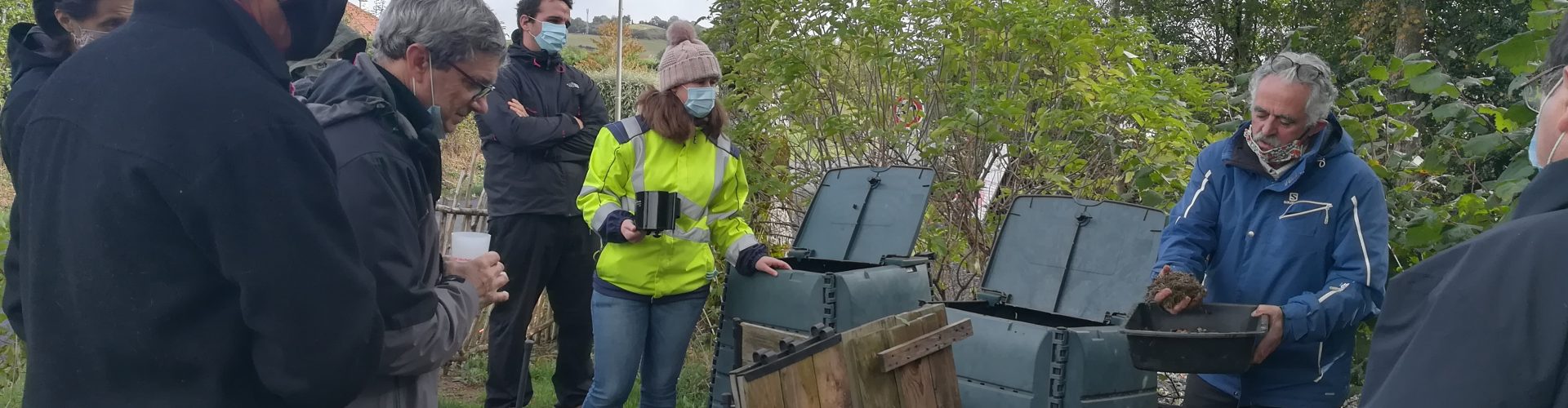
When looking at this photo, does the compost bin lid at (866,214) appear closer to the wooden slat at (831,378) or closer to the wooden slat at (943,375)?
the wooden slat at (943,375)

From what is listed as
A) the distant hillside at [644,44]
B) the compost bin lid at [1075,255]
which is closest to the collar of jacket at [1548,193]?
the compost bin lid at [1075,255]

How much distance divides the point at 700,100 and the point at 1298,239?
6.85 ft

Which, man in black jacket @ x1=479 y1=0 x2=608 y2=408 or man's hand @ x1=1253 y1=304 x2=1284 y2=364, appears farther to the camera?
man in black jacket @ x1=479 y1=0 x2=608 y2=408

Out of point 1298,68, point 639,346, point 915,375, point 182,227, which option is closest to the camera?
point 182,227

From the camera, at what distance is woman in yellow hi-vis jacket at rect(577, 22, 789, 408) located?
396 cm

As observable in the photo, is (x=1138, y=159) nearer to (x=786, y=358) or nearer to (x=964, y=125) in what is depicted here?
(x=964, y=125)

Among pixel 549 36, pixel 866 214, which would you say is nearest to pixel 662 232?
pixel 866 214

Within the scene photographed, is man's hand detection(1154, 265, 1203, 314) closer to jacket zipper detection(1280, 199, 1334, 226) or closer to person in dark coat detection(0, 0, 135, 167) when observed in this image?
jacket zipper detection(1280, 199, 1334, 226)

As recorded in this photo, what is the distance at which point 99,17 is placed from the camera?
9.70ft

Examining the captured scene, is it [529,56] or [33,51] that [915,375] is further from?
[529,56]

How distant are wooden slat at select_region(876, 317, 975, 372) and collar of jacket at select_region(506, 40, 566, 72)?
2.56 m

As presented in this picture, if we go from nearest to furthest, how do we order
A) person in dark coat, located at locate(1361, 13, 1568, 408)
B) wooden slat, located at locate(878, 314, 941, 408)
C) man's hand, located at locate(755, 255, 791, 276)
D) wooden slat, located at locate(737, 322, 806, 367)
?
person in dark coat, located at locate(1361, 13, 1568, 408), wooden slat, located at locate(878, 314, 941, 408), wooden slat, located at locate(737, 322, 806, 367), man's hand, located at locate(755, 255, 791, 276)

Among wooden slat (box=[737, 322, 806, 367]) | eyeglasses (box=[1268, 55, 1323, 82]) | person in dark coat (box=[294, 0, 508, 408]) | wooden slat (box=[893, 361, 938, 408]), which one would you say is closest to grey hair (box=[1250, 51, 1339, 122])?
eyeglasses (box=[1268, 55, 1323, 82])

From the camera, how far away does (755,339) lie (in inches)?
158
